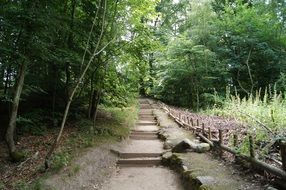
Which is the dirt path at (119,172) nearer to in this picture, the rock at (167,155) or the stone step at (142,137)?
the rock at (167,155)

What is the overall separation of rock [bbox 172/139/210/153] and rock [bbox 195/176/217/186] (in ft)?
7.42

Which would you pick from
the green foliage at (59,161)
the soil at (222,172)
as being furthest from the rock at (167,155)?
the green foliage at (59,161)

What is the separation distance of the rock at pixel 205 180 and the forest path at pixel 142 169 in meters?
0.86

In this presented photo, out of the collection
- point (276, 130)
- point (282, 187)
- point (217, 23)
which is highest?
point (217, 23)

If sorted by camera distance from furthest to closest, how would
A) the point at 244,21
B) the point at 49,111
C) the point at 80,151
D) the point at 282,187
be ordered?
the point at 244,21
the point at 49,111
the point at 80,151
the point at 282,187

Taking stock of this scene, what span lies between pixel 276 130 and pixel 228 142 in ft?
3.94

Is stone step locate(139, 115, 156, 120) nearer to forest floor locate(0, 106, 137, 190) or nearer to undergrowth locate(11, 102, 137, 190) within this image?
undergrowth locate(11, 102, 137, 190)

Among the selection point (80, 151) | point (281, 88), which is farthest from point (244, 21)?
point (80, 151)

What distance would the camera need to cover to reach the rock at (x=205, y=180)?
518 centimetres

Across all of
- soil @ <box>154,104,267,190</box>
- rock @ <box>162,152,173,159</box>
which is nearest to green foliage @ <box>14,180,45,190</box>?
soil @ <box>154,104,267,190</box>

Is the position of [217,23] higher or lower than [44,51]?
higher

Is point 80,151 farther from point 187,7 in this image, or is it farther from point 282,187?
point 187,7

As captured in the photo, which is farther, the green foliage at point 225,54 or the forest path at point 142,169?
the green foliage at point 225,54

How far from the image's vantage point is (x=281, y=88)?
17219 mm
